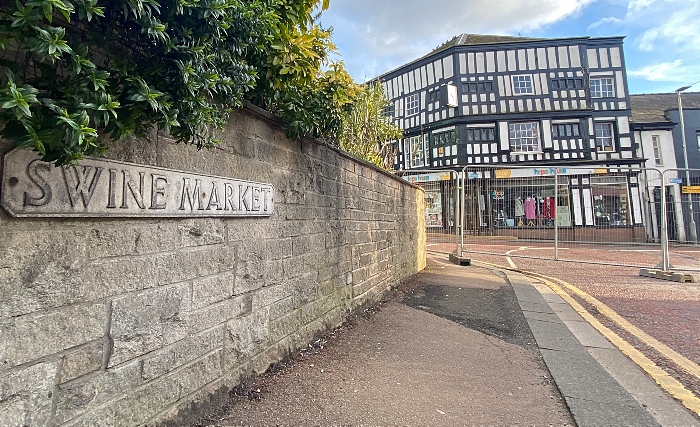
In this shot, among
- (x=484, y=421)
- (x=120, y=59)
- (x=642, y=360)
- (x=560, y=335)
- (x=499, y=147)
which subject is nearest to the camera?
(x=120, y=59)

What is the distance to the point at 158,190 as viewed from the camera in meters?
1.95

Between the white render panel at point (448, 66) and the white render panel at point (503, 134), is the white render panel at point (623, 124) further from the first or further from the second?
the white render panel at point (448, 66)

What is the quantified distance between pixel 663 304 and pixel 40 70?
307 inches

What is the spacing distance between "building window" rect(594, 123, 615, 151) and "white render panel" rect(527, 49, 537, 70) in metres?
5.38

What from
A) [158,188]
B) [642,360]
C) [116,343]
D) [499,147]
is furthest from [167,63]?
[499,147]

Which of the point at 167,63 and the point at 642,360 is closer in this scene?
the point at 167,63

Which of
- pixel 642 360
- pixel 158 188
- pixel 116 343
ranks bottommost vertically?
pixel 642 360

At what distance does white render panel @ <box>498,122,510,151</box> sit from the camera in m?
23.1

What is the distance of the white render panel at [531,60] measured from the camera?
23406mm

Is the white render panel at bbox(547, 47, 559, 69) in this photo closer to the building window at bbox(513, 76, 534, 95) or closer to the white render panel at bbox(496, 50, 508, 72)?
the building window at bbox(513, 76, 534, 95)

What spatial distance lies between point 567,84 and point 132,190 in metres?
27.0

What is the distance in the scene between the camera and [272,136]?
2.97 metres

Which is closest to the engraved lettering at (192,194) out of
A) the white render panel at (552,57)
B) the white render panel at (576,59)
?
the white render panel at (552,57)

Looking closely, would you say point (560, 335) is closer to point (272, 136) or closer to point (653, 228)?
point (272, 136)
